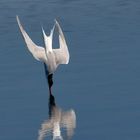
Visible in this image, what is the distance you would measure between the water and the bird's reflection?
0.07 meters

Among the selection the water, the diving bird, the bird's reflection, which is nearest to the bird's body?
the diving bird

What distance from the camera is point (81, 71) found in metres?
14.5

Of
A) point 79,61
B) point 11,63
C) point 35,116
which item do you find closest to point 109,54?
point 79,61

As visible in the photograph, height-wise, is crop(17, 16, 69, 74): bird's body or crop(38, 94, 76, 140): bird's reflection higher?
crop(17, 16, 69, 74): bird's body

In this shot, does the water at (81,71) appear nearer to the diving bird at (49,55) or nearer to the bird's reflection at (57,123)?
the bird's reflection at (57,123)

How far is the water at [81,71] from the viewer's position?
40.8 feet

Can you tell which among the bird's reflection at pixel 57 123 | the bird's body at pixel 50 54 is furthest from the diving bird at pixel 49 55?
the bird's reflection at pixel 57 123

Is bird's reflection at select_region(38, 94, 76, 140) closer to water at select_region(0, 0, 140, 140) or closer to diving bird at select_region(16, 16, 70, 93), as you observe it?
water at select_region(0, 0, 140, 140)

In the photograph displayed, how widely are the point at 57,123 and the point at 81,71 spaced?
6.20 feet

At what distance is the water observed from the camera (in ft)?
40.8

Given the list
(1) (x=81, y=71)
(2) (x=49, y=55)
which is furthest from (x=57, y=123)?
(1) (x=81, y=71)

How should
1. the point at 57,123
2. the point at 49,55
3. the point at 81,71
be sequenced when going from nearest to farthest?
the point at 57,123
the point at 49,55
the point at 81,71

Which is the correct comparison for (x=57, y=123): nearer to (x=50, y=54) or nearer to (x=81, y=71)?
(x=50, y=54)

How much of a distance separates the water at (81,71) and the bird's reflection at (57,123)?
0.07 m
